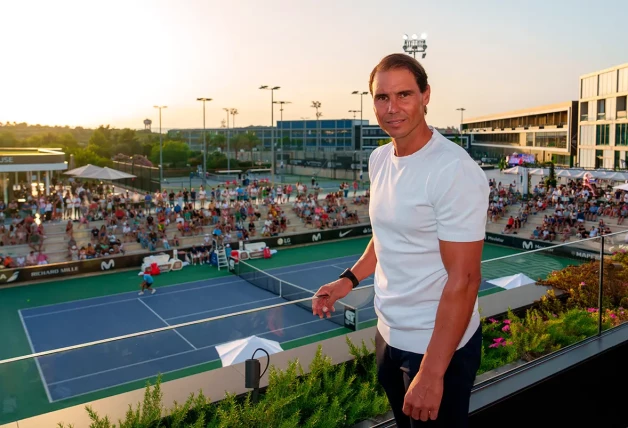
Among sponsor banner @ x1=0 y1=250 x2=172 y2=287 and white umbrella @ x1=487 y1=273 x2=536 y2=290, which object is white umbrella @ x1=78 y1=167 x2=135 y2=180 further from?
white umbrella @ x1=487 y1=273 x2=536 y2=290

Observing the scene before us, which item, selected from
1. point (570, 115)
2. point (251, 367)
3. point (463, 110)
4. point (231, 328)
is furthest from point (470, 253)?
point (463, 110)

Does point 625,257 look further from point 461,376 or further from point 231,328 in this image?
point 461,376

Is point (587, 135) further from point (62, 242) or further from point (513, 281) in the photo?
point (513, 281)

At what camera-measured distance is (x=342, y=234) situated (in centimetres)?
3284

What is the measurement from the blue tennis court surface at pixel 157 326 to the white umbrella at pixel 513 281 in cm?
144

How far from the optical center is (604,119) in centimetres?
5362

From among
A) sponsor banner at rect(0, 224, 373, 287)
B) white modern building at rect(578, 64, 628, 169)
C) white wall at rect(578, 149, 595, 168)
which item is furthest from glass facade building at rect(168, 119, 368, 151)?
sponsor banner at rect(0, 224, 373, 287)

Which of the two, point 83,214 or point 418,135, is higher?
point 418,135

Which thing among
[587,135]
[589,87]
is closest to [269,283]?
[587,135]

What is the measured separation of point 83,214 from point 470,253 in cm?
2918

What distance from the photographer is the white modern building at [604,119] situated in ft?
166

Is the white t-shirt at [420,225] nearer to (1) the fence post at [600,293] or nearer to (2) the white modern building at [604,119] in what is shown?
(1) the fence post at [600,293]

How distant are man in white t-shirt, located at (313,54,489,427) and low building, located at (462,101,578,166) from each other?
60.0 metres

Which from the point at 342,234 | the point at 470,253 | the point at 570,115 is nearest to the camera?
the point at 470,253
